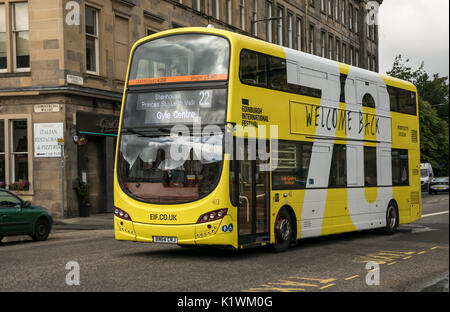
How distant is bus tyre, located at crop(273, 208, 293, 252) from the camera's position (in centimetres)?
1385

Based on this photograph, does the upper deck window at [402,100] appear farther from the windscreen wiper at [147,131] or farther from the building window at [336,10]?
the building window at [336,10]

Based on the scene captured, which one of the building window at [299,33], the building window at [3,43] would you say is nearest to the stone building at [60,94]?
the building window at [3,43]

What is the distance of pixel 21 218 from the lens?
56.2ft

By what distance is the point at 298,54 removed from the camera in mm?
14891

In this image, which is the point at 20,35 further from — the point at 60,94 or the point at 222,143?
the point at 222,143

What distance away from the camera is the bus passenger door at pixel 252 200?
12.7 metres

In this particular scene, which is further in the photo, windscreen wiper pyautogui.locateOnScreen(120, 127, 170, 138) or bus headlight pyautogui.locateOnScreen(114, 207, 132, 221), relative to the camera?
bus headlight pyautogui.locateOnScreen(114, 207, 132, 221)

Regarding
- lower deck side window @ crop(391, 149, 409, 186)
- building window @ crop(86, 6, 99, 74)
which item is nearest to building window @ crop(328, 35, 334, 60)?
building window @ crop(86, 6, 99, 74)

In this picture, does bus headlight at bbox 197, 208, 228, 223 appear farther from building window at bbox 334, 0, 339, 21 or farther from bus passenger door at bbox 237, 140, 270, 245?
building window at bbox 334, 0, 339, 21

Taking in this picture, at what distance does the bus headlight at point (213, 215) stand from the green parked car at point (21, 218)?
6.46 meters

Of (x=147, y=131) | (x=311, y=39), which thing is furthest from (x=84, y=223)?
(x=311, y=39)

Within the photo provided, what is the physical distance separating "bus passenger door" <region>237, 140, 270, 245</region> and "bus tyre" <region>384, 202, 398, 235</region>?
6.36 metres
